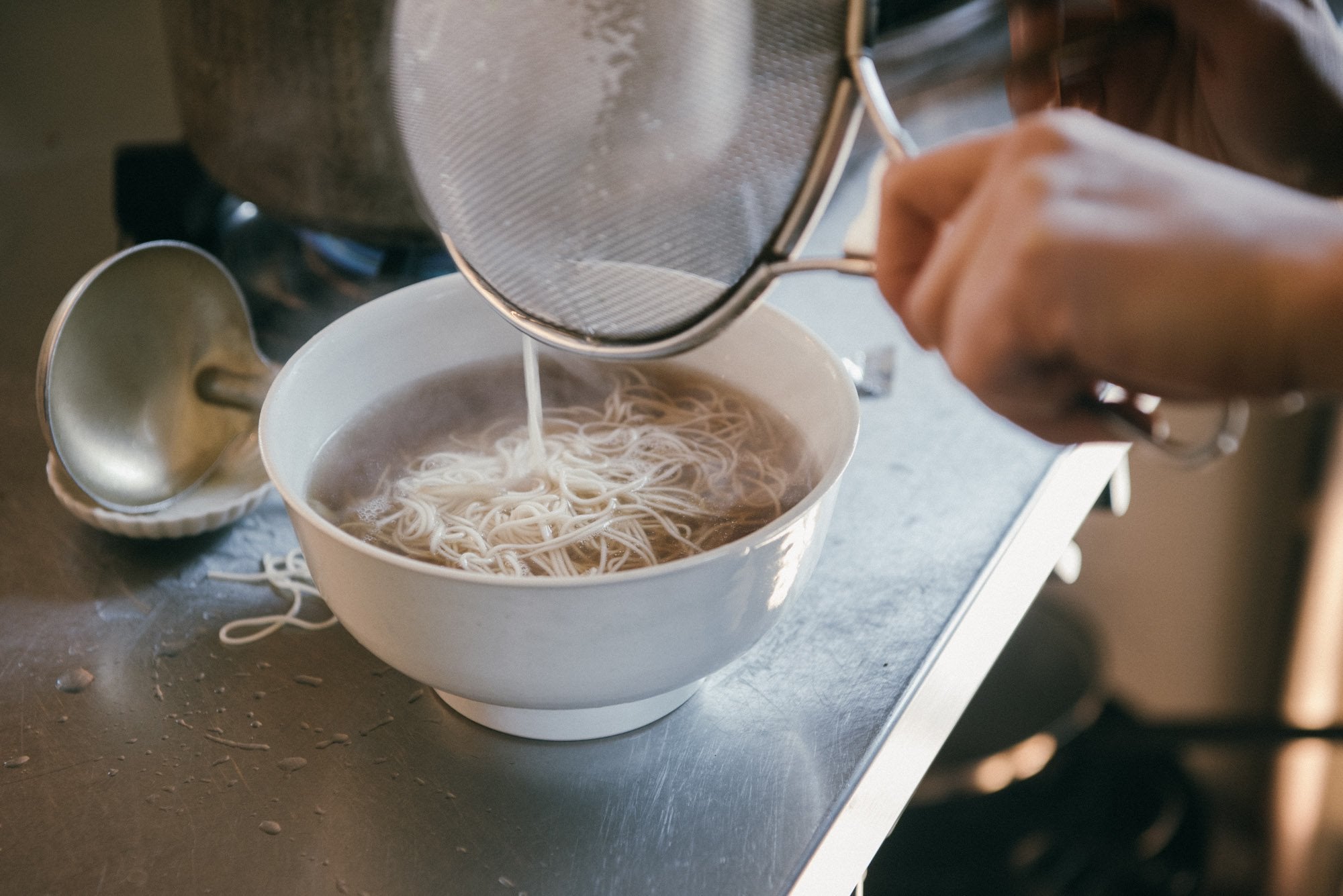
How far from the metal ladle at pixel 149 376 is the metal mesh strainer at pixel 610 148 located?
12.0 inches

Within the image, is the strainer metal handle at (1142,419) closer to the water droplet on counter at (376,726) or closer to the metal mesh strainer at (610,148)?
the metal mesh strainer at (610,148)

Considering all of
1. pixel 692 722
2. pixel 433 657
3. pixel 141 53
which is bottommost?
pixel 692 722

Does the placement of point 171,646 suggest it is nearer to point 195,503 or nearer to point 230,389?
point 195,503

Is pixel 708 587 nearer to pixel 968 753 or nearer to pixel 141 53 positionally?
pixel 968 753

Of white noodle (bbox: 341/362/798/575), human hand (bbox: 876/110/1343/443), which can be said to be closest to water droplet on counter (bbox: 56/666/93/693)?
white noodle (bbox: 341/362/798/575)

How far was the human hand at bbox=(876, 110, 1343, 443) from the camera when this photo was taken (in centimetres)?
42

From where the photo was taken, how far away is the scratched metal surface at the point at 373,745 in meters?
0.65

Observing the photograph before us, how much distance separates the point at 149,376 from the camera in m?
0.92

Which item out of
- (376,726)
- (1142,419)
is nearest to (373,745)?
(376,726)

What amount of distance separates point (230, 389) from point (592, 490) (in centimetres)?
36

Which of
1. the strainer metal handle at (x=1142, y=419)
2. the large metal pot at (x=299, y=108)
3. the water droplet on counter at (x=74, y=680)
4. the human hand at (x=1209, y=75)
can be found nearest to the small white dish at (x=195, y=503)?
the water droplet on counter at (x=74, y=680)

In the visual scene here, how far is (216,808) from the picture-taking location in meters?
0.68

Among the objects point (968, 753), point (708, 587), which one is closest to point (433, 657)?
point (708, 587)

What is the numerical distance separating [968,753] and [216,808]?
111 centimetres
